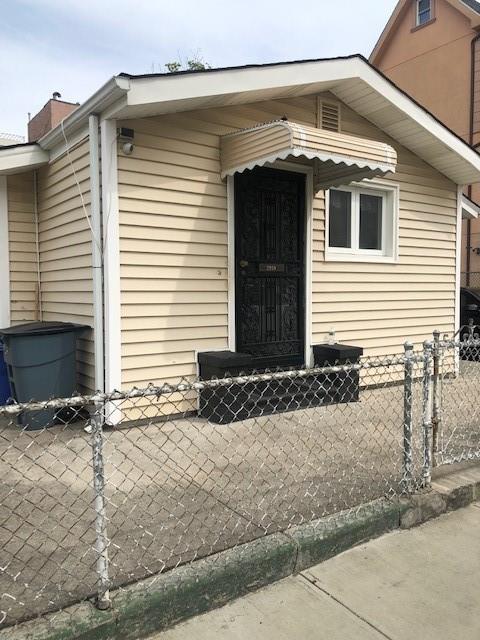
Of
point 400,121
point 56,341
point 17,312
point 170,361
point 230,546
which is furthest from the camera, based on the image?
point 400,121

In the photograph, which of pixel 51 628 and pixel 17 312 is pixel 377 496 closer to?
pixel 51 628

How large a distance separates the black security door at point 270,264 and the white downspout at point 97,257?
151 centimetres

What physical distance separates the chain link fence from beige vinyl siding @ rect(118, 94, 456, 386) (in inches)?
24.2

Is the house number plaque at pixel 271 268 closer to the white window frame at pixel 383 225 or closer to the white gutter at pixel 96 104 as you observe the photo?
the white window frame at pixel 383 225

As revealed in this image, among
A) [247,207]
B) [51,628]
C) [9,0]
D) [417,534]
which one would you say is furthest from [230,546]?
[9,0]

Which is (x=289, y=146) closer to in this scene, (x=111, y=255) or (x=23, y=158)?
(x=111, y=255)

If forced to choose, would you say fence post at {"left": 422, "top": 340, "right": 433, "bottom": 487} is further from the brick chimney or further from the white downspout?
the brick chimney

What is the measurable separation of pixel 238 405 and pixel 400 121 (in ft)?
13.9

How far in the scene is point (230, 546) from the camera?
265 centimetres

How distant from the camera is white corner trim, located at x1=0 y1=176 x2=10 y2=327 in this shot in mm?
5953

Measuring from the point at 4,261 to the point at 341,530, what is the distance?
4932mm

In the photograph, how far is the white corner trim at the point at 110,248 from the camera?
472 centimetres

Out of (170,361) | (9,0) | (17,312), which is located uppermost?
(9,0)

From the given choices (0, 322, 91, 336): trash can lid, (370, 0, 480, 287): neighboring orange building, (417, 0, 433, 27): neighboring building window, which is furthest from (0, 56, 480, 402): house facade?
(417, 0, 433, 27): neighboring building window
